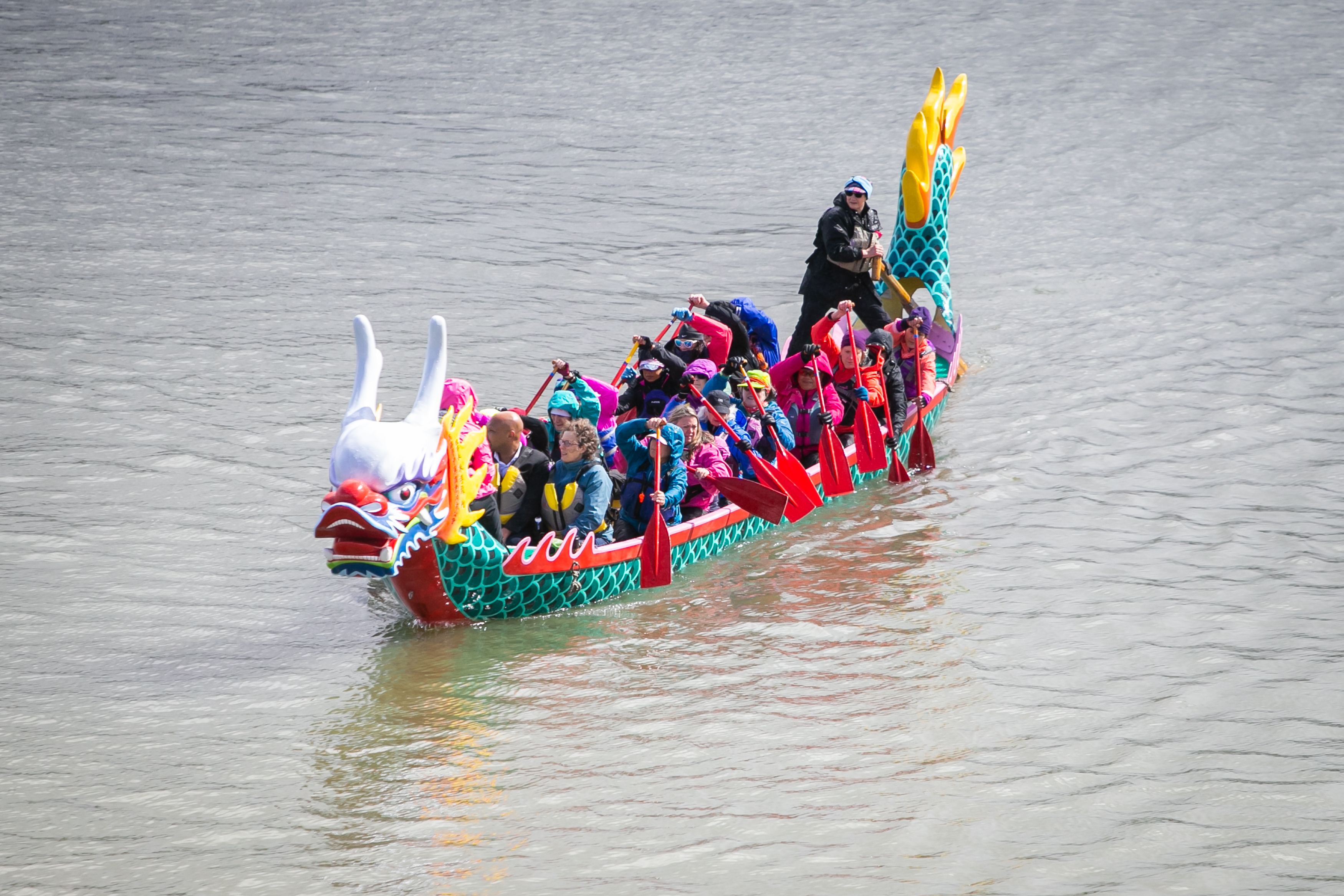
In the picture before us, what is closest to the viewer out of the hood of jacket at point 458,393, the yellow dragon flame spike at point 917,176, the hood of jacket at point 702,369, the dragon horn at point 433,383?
the dragon horn at point 433,383

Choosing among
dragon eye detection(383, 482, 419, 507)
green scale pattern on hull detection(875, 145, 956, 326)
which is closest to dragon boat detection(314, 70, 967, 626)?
dragon eye detection(383, 482, 419, 507)

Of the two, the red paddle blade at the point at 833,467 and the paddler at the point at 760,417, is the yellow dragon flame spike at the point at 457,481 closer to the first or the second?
the paddler at the point at 760,417

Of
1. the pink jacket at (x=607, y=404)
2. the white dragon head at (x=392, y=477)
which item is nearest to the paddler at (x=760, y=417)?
the pink jacket at (x=607, y=404)

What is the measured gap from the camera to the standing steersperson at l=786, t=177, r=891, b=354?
1257cm

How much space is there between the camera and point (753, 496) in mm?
10305

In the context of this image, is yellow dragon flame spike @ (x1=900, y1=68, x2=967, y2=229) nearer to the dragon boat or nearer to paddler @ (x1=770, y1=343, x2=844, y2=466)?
paddler @ (x1=770, y1=343, x2=844, y2=466)

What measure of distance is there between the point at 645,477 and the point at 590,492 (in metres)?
0.67

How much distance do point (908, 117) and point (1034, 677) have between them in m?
16.4

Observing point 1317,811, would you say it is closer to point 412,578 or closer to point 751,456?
point 751,456

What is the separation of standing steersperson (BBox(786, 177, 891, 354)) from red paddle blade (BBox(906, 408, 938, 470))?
1.21m

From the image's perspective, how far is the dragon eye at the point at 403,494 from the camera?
7781mm

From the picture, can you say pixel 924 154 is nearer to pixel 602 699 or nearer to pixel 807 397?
pixel 807 397

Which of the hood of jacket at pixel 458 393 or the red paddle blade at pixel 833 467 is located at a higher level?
the hood of jacket at pixel 458 393

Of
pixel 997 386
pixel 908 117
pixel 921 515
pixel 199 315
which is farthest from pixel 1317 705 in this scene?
pixel 908 117
